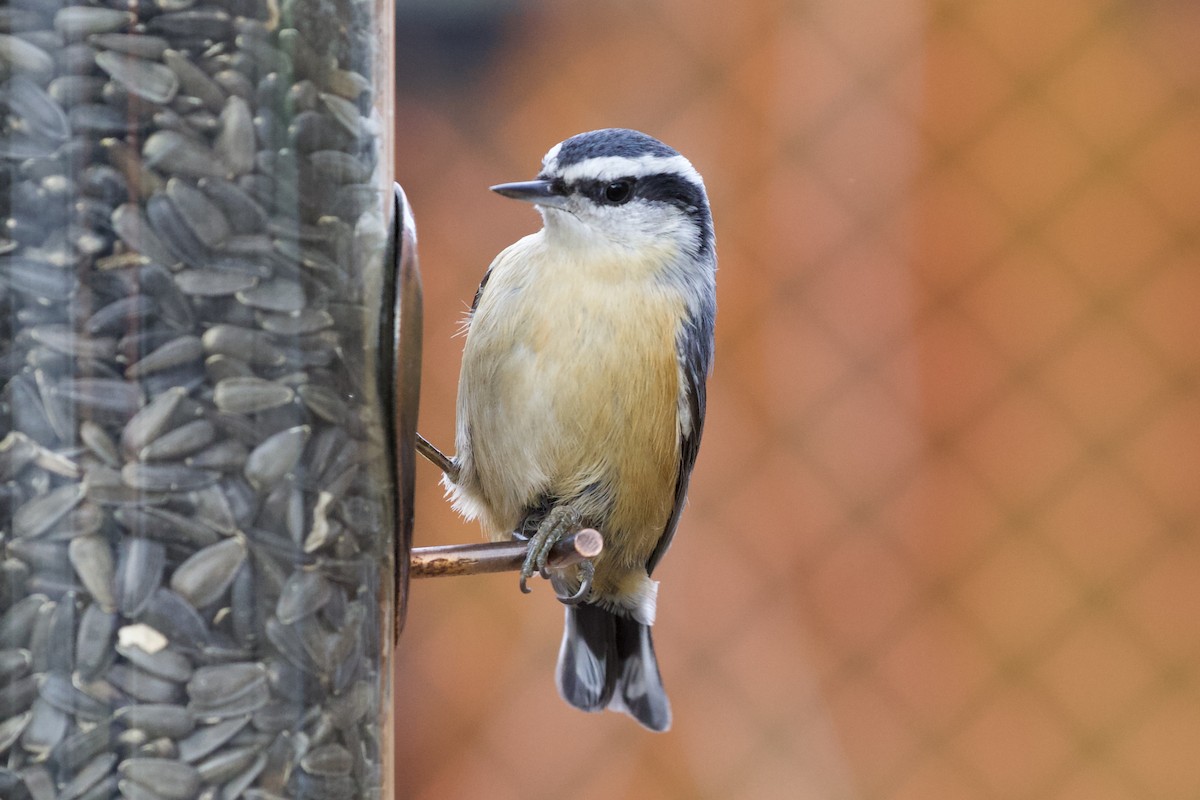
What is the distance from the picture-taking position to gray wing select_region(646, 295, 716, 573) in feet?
7.60

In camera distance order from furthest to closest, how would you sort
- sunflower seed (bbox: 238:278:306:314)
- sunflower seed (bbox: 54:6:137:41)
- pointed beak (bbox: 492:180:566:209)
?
pointed beak (bbox: 492:180:566:209) < sunflower seed (bbox: 238:278:306:314) < sunflower seed (bbox: 54:6:137:41)

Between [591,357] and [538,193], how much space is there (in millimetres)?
286

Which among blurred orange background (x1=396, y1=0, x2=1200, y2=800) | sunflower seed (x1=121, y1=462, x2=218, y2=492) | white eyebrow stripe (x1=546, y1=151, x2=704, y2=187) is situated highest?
white eyebrow stripe (x1=546, y1=151, x2=704, y2=187)

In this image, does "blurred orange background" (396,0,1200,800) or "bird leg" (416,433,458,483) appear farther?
"blurred orange background" (396,0,1200,800)

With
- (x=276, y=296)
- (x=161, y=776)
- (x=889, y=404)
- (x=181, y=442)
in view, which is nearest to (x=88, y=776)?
(x=161, y=776)

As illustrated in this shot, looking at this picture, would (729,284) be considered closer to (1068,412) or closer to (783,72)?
(783,72)

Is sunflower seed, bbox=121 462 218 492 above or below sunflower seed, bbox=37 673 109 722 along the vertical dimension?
above

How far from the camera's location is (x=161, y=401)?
1.35 metres

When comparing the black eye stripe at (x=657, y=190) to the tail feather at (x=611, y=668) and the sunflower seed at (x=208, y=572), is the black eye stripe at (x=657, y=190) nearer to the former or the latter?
the tail feather at (x=611, y=668)

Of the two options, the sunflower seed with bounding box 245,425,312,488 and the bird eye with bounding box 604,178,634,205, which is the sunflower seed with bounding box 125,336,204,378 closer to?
the sunflower seed with bounding box 245,425,312,488

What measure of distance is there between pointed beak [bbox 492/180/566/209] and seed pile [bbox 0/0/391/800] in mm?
692

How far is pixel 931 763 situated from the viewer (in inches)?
186

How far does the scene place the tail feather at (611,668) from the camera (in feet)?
8.62

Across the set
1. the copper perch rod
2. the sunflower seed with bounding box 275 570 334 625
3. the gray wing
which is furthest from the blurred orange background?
the sunflower seed with bounding box 275 570 334 625
